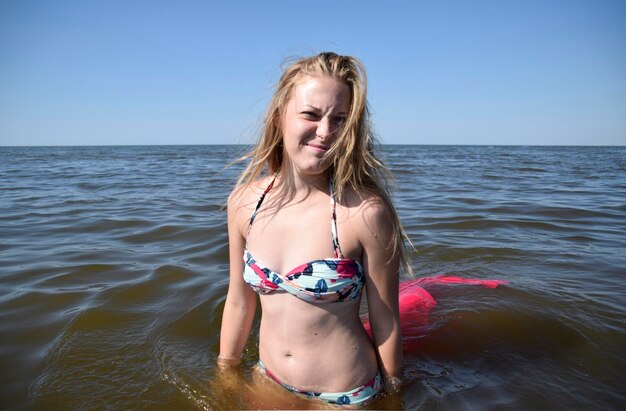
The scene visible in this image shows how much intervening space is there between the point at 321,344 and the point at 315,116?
1092mm

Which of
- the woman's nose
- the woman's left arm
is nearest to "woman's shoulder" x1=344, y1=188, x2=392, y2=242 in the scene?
the woman's left arm

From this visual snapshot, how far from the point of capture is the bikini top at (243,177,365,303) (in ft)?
6.16

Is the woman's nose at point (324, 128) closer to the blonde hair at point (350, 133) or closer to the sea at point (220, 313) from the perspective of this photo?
the blonde hair at point (350, 133)

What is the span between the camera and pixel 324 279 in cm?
187

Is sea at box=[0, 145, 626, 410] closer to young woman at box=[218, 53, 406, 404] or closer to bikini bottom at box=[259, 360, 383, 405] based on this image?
bikini bottom at box=[259, 360, 383, 405]

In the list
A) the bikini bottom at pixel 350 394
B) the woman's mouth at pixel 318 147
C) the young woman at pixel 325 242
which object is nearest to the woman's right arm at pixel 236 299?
the young woman at pixel 325 242

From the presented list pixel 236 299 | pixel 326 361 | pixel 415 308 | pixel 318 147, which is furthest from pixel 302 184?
pixel 415 308

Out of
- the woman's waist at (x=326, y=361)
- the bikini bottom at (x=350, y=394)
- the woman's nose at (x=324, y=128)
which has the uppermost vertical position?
the woman's nose at (x=324, y=128)

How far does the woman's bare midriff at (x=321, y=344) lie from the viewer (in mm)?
1981

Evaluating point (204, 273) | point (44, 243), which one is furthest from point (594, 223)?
point (44, 243)

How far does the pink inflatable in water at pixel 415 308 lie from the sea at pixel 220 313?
8 cm

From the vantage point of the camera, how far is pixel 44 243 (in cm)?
518

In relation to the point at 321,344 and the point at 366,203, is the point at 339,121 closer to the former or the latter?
the point at 366,203

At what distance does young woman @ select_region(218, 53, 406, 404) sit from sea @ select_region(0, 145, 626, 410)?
→ 0.69 feet
